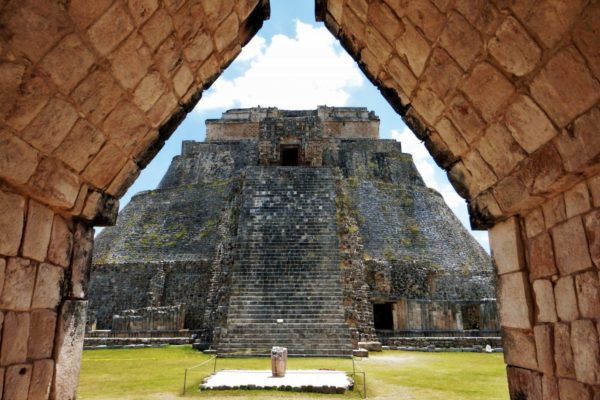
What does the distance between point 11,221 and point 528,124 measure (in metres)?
3.10

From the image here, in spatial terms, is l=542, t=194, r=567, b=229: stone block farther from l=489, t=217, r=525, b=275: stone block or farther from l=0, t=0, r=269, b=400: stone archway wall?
l=0, t=0, r=269, b=400: stone archway wall

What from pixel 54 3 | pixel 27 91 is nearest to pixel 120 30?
pixel 54 3

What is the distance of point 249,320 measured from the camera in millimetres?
12906

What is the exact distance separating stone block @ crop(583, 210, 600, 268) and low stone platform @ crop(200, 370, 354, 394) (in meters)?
5.63

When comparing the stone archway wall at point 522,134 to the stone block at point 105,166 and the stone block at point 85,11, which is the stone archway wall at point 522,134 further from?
the stone block at point 105,166

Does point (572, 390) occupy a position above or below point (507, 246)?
below

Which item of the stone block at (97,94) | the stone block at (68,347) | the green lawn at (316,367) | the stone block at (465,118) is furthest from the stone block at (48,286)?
the green lawn at (316,367)

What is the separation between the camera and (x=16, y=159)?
2.63 metres

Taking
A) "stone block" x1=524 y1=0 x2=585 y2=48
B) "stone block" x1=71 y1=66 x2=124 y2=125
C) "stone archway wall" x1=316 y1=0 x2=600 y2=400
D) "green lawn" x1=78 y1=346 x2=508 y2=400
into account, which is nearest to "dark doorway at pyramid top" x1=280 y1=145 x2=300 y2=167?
"green lawn" x1=78 y1=346 x2=508 y2=400

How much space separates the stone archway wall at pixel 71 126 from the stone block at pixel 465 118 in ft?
5.53

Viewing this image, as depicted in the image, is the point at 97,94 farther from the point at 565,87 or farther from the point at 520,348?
the point at 520,348

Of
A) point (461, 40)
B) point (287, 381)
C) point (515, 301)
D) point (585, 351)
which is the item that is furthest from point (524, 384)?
point (287, 381)

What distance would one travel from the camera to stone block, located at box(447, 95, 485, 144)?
309cm

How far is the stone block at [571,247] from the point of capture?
254cm
